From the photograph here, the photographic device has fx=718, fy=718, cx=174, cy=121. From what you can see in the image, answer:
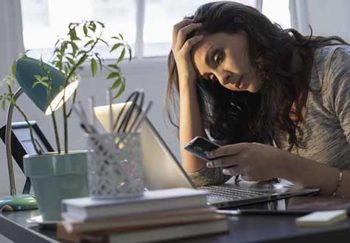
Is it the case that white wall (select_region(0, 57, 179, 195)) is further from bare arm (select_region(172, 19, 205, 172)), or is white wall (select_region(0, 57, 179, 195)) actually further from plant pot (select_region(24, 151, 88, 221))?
plant pot (select_region(24, 151, 88, 221))

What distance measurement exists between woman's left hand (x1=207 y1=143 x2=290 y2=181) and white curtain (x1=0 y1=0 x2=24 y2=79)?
4.72ft

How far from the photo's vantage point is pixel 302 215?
1183 mm

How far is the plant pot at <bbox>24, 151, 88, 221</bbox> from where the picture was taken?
4.24 feet

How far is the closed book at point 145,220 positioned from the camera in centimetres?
98

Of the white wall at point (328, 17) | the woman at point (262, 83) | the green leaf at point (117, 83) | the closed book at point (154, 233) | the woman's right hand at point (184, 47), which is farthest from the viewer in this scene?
the white wall at point (328, 17)

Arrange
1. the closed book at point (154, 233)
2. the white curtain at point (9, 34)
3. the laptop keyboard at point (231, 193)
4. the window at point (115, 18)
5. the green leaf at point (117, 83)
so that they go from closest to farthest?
the closed book at point (154, 233) → the green leaf at point (117, 83) → the laptop keyboard at point (231, 193) → the white curtain at point (9, 34) → the window at point (115, 18)

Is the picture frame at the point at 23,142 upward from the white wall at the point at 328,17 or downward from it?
downward

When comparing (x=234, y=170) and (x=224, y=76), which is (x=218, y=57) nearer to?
(x=224, y=76)

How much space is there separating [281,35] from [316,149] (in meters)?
0.35

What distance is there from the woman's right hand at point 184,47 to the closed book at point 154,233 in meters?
1.04

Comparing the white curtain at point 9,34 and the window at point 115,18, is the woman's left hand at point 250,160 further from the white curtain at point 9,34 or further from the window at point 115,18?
the window at point 115,18

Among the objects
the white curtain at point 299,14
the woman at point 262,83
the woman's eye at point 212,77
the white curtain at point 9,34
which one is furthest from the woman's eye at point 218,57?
the white curtain at point 299,14

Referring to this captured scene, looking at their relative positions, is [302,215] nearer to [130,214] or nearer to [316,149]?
[130,214]

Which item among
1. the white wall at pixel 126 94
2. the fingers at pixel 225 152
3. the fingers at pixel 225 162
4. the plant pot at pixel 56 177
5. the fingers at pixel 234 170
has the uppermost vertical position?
the plant pot at pixel 56 177
